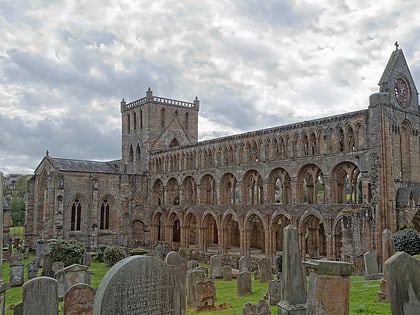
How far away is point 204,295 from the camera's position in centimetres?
1554

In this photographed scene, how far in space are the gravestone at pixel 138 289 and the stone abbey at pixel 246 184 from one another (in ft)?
64.3

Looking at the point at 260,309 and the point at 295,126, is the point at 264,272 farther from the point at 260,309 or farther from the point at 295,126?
the point at 295,126

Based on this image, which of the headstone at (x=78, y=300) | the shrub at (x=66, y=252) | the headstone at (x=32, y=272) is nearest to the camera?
the headstone at (x=78, y=300)

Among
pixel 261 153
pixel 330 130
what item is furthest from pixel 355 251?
pixel 261 153

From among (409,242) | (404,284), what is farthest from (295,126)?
(404,284)

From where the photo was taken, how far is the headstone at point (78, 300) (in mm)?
11406

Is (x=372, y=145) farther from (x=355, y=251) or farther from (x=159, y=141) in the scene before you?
(x=159, y=141)

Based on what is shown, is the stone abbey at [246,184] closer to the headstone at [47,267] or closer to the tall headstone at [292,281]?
the headstone at [47,267]

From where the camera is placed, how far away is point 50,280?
10.2 m

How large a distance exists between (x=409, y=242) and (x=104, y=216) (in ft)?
96.9

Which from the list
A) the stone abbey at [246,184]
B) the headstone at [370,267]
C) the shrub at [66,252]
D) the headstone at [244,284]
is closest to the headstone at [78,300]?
the headstone at [244,284]

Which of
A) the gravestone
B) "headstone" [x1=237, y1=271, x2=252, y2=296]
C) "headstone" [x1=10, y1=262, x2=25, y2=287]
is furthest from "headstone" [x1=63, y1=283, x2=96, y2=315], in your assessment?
"headstone" [x1=10, y1=262, x2=25, y2=287]

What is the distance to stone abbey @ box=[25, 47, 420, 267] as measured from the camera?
2534 cm

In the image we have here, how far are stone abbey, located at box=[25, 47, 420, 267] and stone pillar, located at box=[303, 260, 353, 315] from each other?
59.7 feet
